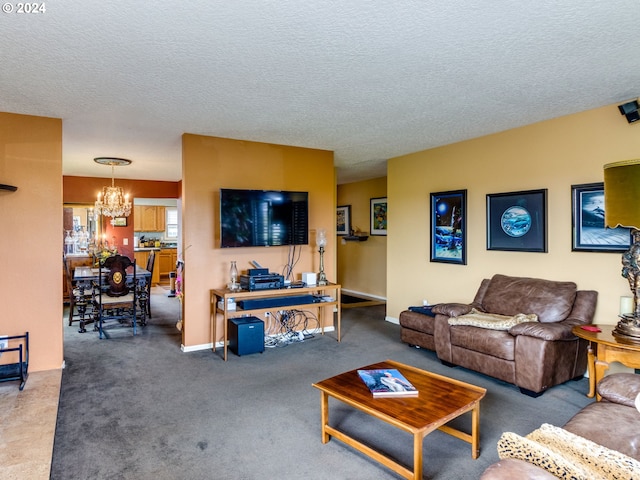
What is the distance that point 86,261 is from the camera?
7574mm

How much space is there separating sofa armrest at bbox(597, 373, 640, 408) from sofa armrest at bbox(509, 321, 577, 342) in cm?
82

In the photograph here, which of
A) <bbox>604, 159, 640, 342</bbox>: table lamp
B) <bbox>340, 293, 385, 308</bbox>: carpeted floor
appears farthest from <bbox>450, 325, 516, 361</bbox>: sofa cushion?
<bbox>340, 293, 385, 308</bbox>: carpeted floor

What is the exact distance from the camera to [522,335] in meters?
3.25

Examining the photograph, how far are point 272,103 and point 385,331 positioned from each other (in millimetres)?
3351

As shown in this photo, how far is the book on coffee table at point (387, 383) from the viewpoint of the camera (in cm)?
239

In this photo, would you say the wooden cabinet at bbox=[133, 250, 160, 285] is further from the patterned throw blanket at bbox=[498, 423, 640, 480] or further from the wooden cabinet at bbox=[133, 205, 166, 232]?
the patterned throw blanket at bbox=[498, 423, 640, 480]

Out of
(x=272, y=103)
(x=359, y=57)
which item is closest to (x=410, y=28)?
(x=359, y=57)

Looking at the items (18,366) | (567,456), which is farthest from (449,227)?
(18,366)

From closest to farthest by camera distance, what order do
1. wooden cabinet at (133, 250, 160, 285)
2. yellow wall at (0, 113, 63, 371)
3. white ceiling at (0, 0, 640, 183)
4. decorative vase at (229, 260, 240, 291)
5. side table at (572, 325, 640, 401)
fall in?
white ceiling at (0, 0, 640, 183), side table at (572, 325, 640, 401), yellow wall at (0, 113, 63, 371), decorative vase at (229, 260, 240, 291), wooden cabinet at (133, 250, 160, 285)

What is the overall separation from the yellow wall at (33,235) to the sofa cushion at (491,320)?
3872mm

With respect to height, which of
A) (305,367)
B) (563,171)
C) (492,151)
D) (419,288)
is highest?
(492,151)

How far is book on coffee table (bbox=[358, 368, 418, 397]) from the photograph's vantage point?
2.39 meters

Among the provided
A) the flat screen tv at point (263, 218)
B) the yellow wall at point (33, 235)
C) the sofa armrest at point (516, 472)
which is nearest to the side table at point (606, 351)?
the sofa armrest at point (516, 472)

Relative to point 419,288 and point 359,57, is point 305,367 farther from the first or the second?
point 359,57
